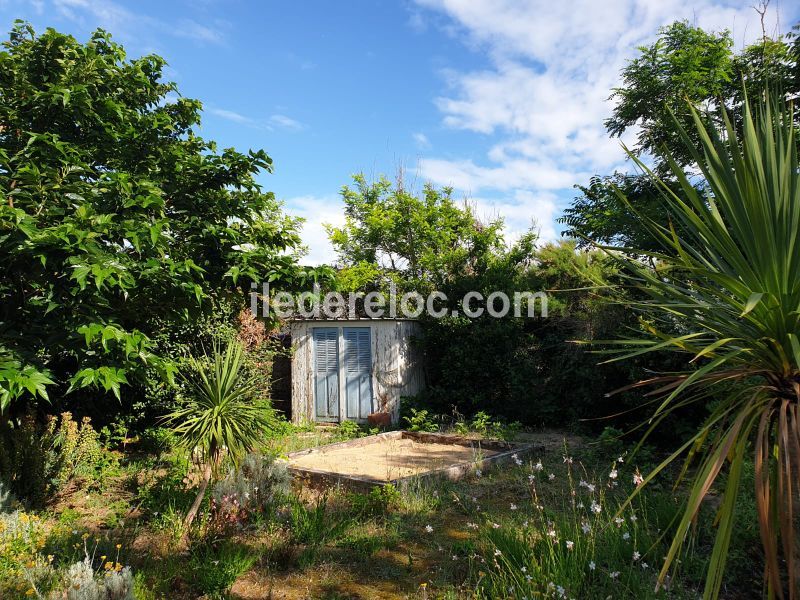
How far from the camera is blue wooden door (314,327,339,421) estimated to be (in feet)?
39.1

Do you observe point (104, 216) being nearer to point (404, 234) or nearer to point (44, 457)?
point (44, 457)

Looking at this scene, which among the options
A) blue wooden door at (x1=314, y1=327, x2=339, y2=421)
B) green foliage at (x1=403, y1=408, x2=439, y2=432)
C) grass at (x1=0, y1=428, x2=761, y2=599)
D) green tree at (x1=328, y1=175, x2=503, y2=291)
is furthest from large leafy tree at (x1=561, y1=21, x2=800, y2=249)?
grass at (x1=0, y1=428, x2=761, y2=599)

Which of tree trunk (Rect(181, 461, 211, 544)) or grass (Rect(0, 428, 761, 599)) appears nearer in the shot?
grass (Rect(0, 428, 761, 599))

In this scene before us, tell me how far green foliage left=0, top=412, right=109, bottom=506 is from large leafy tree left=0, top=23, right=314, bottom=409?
1.12 metres

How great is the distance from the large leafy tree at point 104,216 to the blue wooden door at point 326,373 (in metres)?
6.00

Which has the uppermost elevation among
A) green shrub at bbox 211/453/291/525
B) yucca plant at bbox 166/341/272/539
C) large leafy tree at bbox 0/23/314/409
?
large leafy tree at bbox 0/23/314/409

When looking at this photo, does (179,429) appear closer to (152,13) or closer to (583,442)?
(152,13)

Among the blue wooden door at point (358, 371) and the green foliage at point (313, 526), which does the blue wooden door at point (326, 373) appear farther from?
the green foliage at point (313, 526)

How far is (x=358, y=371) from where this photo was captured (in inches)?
465

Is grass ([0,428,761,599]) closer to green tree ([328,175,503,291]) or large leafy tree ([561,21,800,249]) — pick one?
large leafy tree ([561,21,800,249])

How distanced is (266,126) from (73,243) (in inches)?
189

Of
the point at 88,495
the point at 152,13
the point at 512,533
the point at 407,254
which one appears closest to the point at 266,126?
the point at 152,13

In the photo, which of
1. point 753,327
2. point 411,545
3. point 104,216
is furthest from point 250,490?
point 753,327

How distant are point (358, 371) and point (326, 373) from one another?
825mm
